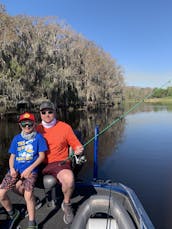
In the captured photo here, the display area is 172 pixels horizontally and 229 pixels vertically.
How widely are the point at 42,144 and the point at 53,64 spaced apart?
25644 millimetres

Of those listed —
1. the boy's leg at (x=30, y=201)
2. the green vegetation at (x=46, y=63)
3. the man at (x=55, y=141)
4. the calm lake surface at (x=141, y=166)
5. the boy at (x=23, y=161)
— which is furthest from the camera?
the green vegetation at (x=46, y=63)

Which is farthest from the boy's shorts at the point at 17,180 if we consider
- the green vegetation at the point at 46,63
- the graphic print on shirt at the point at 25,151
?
the green vegetation at the point at 46,63

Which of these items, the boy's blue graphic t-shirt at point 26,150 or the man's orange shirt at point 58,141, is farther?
the man's orange shirt at point 58,141

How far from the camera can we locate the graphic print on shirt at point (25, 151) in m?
3.26

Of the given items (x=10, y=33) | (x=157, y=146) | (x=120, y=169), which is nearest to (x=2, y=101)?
(x=10, y=33)

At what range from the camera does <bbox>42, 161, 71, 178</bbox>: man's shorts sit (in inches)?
132

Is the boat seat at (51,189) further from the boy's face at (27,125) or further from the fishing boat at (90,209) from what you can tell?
the boy's face at (27,125)

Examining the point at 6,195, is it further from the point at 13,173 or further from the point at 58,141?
the point at 58,141

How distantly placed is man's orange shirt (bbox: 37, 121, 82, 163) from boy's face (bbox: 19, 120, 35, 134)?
33cm

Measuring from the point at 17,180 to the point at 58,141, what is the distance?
0.72m

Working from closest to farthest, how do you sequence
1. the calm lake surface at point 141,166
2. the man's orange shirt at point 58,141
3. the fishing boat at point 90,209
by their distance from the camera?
1. the fishing boat at point 90,209
2. the man's orange shirt at point 58,141
3. the calm lake surface at point 141,166

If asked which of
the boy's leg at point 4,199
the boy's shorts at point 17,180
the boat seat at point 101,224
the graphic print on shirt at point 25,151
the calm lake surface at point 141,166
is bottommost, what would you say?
the calm lake surface at point 141,166

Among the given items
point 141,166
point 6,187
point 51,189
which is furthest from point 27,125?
point 141,166

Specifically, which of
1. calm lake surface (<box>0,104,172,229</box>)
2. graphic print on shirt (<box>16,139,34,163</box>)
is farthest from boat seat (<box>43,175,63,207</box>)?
calm lake surface (<box>0,104,172,229</box>)
